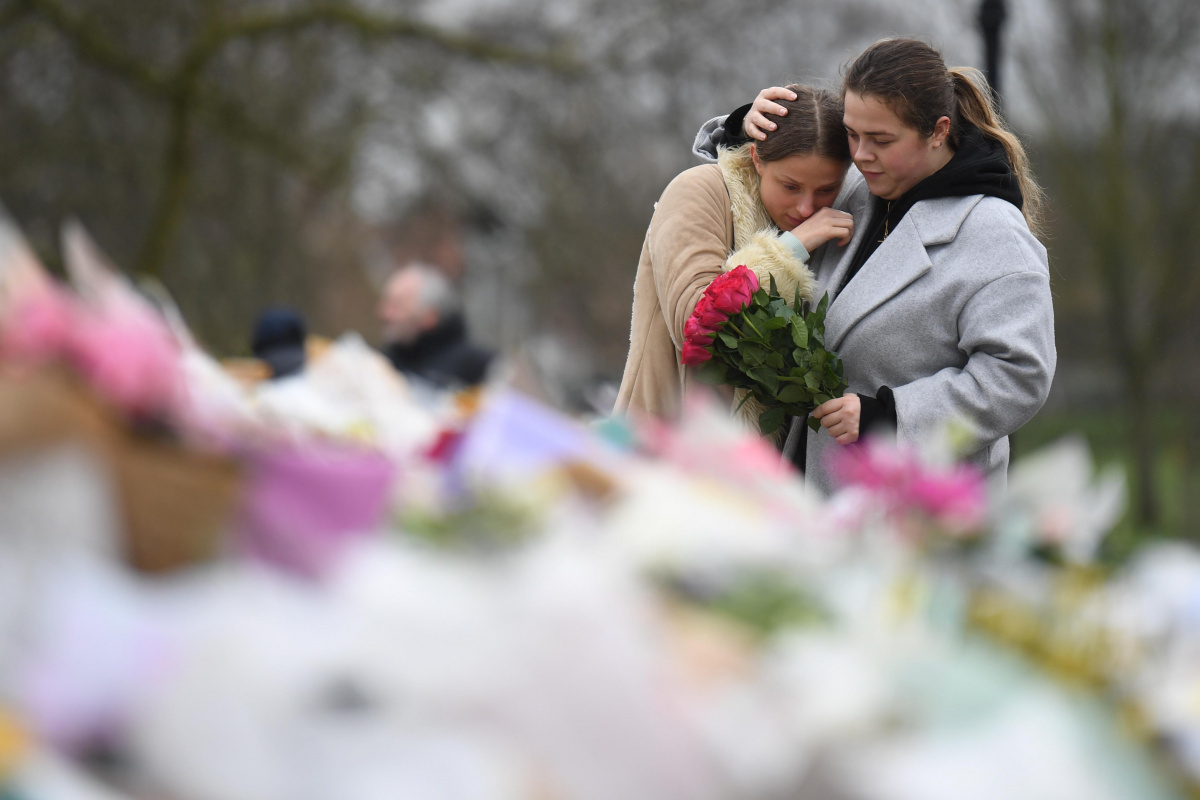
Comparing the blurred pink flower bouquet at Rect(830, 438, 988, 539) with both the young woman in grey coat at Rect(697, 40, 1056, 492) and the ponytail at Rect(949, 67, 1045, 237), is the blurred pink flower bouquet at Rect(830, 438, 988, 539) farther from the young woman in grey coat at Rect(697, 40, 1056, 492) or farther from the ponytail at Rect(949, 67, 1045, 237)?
the ponytail at Rect(949, 67, 1045, 237)

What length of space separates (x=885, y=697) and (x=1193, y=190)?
12.2 meters

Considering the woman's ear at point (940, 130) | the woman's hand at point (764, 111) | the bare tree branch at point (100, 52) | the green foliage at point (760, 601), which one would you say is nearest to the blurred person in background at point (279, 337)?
the woman's hand at point (764, 111)

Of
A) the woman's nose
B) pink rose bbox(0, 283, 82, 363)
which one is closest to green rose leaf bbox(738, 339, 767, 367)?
the woman's nose

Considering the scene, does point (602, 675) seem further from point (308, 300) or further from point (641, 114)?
point (308, 300)

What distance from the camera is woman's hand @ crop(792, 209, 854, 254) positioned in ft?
9.26

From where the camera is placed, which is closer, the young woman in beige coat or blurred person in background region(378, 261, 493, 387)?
the young woman in beige coat

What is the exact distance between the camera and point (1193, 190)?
1181 cm

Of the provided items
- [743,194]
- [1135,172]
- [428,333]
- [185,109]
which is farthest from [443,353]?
[1135,172]

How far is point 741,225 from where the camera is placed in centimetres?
291

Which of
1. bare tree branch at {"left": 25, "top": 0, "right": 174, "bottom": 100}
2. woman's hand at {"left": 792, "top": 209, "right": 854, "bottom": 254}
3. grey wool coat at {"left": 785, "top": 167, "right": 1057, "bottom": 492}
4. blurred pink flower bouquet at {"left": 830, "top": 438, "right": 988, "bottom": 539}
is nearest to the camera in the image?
blurred pink flower bouquet at {"left": 830, "top": 438, "right": 988, "bottom": 539}

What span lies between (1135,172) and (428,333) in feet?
28.9

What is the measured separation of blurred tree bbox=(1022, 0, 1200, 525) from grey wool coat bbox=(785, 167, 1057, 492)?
9816mm

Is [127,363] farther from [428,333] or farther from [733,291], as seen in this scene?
[428,333]

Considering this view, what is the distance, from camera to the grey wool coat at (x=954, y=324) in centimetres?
260
